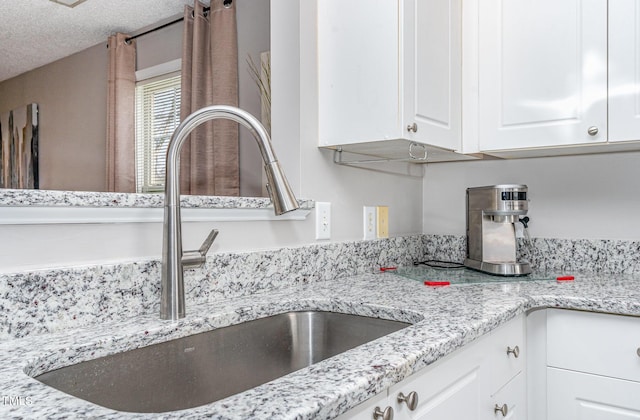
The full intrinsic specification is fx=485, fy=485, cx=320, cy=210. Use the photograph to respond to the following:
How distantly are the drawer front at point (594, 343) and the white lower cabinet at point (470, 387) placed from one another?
0.32 ft

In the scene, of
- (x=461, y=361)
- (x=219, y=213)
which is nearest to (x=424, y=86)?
(x=219, y=213)

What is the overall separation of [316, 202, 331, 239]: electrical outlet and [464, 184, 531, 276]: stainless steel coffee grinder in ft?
1.73

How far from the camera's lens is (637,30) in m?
1.38

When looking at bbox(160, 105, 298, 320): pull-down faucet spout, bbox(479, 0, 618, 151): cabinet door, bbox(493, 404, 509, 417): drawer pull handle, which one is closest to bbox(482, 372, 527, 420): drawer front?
bbox(493, 404, 509, 417): drawer pull handle

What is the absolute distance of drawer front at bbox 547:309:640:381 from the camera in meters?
1.16

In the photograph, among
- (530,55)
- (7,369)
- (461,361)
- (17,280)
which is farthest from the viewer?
(530,55)

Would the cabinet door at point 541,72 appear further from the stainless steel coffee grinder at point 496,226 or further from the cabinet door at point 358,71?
the cabinet door at point 358,71

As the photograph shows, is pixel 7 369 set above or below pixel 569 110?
below

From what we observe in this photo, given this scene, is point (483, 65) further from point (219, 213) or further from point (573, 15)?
point (219, 213)

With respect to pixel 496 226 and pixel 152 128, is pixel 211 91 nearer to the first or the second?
pixel 152 128

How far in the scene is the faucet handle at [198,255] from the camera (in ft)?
3.26

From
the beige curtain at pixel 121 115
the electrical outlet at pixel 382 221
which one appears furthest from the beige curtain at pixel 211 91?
the electrical outlet at pixel 382 221

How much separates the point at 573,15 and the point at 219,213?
121cm

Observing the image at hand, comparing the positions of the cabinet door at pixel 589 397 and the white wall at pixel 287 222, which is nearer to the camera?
the white wall at pixel 287 222
